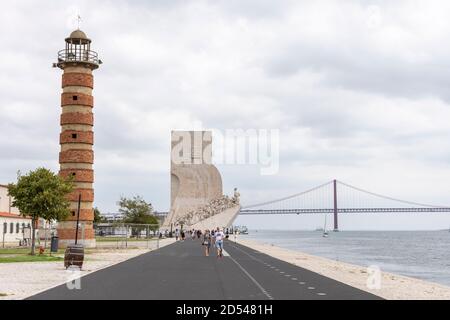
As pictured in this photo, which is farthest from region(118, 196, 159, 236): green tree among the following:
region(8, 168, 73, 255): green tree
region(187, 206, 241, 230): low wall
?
region(8, 168, 73, 255): green tree

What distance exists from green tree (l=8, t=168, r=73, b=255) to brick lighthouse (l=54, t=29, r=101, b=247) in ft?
38.4

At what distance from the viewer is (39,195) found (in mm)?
40500

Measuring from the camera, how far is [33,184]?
133 ft

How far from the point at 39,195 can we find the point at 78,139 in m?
13.7

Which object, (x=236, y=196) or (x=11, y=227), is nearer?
(x=11, y=227)

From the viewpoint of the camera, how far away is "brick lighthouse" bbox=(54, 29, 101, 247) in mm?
53250

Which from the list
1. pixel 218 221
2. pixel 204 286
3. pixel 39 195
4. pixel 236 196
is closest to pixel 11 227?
pixel 39 195

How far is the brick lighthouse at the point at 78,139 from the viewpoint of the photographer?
5325 centimetres

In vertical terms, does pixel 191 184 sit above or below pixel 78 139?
above

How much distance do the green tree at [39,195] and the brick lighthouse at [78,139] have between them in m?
11.7

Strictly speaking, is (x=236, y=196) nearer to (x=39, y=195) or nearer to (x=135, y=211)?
(x=135, y=211)
